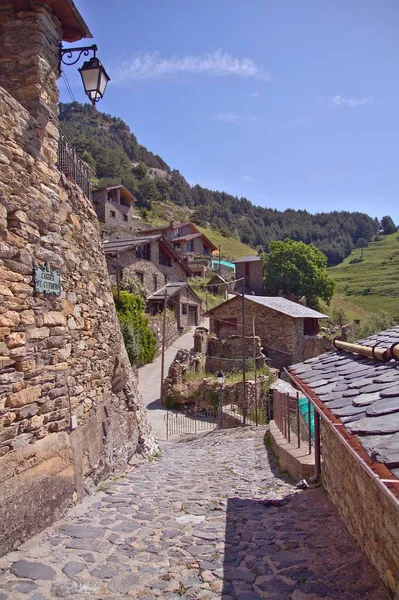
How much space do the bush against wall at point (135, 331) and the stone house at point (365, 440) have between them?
18083 millimetres

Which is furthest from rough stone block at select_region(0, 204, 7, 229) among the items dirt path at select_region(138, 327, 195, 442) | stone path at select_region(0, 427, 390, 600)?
dirt path at select_region(138, 327, 195, 442)

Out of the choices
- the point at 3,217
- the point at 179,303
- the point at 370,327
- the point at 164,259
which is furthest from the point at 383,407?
the point at 370,327

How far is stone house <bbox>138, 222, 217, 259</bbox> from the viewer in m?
51.7

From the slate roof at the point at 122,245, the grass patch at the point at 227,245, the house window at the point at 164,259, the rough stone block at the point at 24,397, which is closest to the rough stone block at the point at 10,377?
the rough stone block at the point at 24,397

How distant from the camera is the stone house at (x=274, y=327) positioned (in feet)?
93.5

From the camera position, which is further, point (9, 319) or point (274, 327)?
point (274, 327)

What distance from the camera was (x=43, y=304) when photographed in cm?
504

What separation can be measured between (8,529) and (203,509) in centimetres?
284

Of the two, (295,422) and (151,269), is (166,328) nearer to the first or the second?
(151,269)

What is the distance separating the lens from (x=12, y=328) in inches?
173

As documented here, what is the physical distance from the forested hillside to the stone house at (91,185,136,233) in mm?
21124

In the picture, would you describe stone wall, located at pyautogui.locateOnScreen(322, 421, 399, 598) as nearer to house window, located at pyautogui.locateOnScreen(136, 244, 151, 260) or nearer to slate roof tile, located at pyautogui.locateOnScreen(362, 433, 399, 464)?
slate roof tile, located at pyautogui.locateOnScreen(362, 433, 399, 464)

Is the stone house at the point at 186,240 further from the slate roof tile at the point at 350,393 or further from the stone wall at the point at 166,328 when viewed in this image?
the slate roof tile at the point at 350,393

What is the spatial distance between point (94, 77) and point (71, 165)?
4.36 feet
